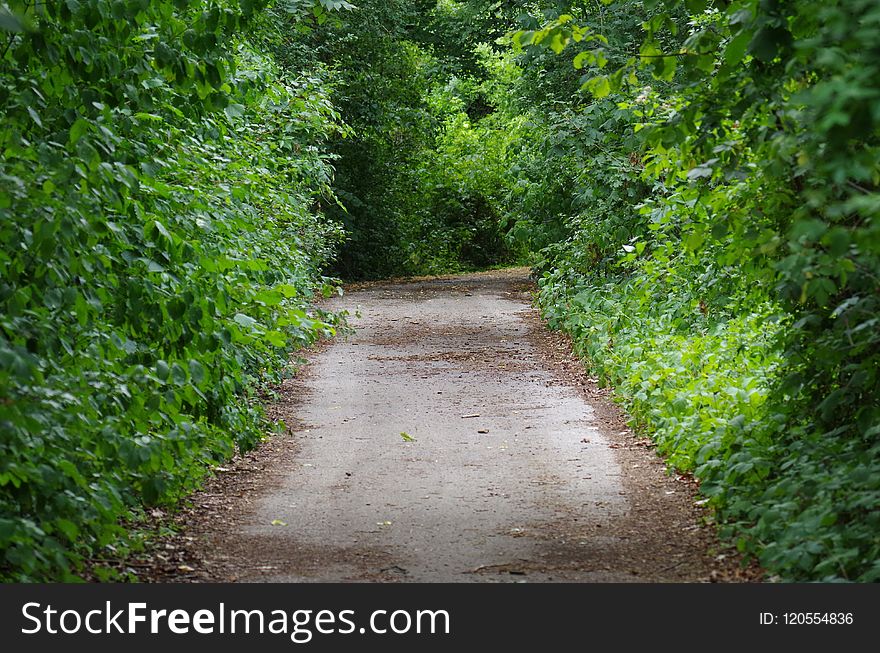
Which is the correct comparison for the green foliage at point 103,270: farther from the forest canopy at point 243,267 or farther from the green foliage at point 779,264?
the green foliage at point 779,264

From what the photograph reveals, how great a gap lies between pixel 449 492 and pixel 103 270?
11.1ft

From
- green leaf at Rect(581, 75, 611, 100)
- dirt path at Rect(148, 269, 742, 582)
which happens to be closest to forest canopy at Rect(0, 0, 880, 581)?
green leaf at Rect(581, 75, 611, 100)

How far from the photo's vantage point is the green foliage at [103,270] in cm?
475

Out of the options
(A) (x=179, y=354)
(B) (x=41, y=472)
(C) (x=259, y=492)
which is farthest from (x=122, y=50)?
(C) (x=259, y=492)

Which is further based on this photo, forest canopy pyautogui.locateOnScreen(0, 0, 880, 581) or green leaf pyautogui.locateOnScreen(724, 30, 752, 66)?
green leaf pyautogui.locateOnScreen(724, 30, 752, 66)

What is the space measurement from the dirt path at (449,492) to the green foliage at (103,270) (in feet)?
2.62

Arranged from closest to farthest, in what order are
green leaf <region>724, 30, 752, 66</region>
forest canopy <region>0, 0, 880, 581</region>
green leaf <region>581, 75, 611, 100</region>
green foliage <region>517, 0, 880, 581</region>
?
green foliage <region>517, 0, 880, 581</region>, forest canopy <region>0, 0, 880, 581</region>, green leaf <region>724, 30, 752, 66</region>, green leaf <region>581, 75, 611, 100</region>

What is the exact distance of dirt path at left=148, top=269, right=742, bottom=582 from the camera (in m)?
6.37

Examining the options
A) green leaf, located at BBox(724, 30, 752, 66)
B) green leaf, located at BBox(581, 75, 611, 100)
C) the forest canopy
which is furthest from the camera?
green leaf, located at BBox(581, 75, 611, 100)

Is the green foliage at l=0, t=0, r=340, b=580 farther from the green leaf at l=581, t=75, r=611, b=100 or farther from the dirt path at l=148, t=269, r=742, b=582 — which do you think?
the green leaf at l=581, t=75, r=611, b=100

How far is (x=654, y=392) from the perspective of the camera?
32.9ft

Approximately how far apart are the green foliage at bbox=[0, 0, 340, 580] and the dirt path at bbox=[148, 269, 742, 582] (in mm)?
799

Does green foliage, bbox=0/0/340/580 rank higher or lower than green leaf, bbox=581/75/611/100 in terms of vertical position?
lower

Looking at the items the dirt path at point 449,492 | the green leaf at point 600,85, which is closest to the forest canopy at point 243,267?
the green leaf at point 600,85
